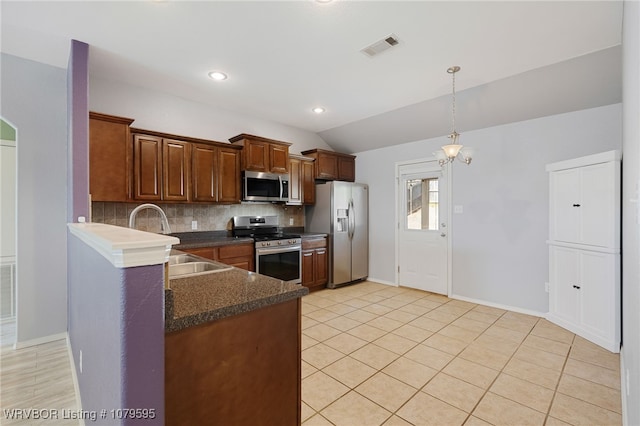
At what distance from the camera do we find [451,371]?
239cm

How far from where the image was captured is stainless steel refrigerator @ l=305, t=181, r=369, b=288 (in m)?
4.89

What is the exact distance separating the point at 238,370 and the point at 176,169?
116 inches

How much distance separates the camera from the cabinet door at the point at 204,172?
3.65 metres

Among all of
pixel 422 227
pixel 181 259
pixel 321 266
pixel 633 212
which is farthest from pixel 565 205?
pixel 181 259

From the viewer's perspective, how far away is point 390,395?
208 cm

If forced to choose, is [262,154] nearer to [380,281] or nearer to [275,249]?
[275,249]

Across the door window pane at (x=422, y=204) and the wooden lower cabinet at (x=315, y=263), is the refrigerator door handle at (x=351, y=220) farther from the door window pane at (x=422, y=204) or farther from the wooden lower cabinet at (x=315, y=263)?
the door window pane at (x=422, y=204)

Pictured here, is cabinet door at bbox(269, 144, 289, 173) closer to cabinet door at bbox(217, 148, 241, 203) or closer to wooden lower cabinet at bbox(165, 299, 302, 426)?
cabinet door at bbox(217, 148, 241, 203)

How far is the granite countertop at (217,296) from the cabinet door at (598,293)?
121 inches

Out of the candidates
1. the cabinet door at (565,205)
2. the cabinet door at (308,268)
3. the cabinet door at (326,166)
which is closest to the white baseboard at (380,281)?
the cabinet door at (308,268)

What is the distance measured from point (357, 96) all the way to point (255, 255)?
2.47 metres

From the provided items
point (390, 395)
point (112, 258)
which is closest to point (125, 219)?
point (112, 258)

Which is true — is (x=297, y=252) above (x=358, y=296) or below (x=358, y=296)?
above

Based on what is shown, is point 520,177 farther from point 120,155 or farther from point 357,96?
point 120,155
